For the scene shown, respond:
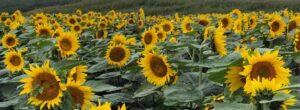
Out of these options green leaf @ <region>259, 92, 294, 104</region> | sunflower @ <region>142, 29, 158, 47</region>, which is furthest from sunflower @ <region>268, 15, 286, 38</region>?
green leaf @ <region>259, 92, 294, 104</region>

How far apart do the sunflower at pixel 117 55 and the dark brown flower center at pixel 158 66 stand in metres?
0.79

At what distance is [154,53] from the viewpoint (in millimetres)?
3443

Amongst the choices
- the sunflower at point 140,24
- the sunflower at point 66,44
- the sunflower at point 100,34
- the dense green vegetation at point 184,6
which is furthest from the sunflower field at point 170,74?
the dense green vegetation at point 184,6

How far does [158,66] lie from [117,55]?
0.88 metres

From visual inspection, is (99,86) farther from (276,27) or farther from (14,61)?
(276,27)

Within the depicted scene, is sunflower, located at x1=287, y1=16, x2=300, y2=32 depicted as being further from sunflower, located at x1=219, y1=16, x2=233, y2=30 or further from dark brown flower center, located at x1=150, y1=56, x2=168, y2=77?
dark brown flower center, located at x1=150, y1=56, x2=168, y2=77

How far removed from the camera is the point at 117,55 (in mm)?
4277

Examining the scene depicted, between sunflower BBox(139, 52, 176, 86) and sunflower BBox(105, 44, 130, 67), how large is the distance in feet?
2.46

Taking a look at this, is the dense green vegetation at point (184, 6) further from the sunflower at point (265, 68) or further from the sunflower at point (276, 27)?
the sunflower at point (265, 68)

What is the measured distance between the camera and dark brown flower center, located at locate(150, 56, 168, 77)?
3378mm

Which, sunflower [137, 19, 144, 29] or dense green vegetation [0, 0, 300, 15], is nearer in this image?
sunflower [137, 19, 144, 29]

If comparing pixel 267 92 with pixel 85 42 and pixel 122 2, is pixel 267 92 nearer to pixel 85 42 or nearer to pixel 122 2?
pixel 85 42

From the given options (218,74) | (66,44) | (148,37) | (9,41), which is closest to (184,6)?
(9,41)

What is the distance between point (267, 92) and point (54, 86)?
90cm
